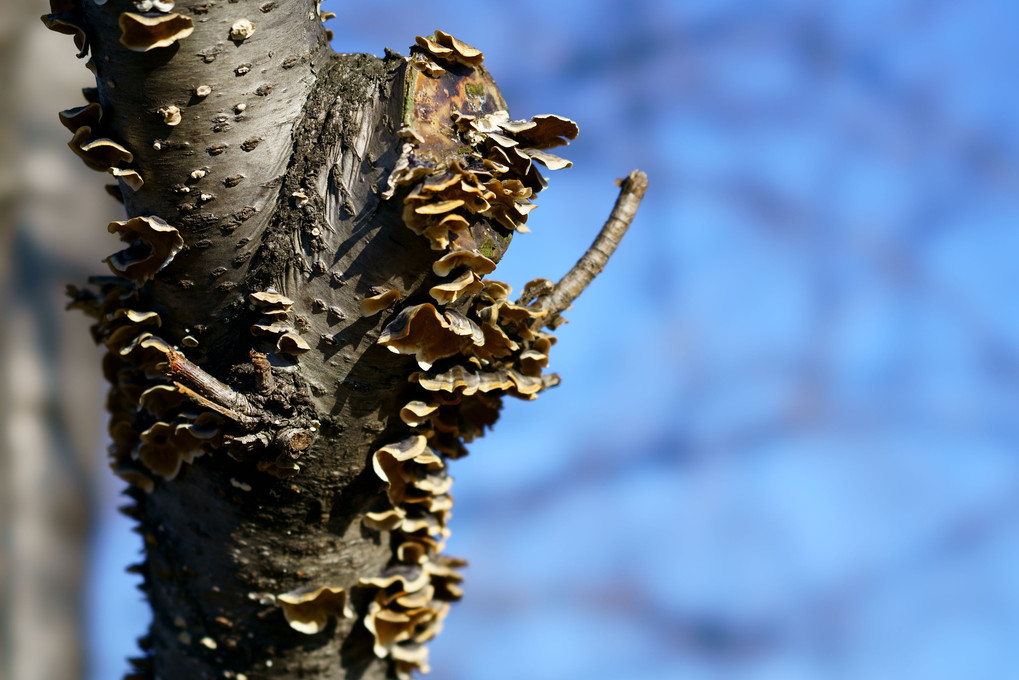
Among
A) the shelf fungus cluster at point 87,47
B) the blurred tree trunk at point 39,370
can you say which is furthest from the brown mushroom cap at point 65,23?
the blurred tree trunk at point 39,370

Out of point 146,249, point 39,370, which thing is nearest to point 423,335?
point 146,249

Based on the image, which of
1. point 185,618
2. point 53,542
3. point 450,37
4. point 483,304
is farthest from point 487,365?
point 53,542

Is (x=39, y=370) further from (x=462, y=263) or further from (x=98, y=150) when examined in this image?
(x=462, y=263)

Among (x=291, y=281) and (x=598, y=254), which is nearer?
(x=291, y=281)

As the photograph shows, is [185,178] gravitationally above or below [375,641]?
above

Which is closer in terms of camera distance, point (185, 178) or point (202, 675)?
point (185, 178)

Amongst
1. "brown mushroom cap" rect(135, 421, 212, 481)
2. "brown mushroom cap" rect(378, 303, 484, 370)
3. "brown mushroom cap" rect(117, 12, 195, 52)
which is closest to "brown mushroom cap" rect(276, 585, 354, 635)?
"brown mushroom cap" rect(135, 421, 212, 481)

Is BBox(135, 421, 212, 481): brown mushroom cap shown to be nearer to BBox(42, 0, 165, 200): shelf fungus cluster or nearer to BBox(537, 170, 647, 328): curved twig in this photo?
BBox(42, 0, 165, 200): shelf fungus cluster

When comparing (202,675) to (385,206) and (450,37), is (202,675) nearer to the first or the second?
(385,206)
